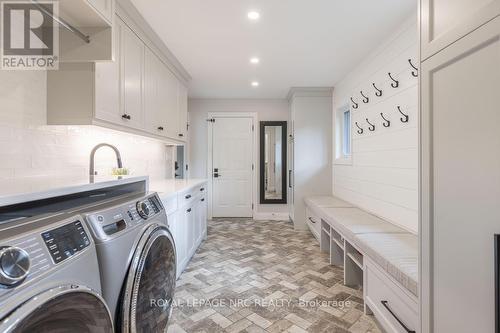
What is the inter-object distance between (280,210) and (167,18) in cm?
402

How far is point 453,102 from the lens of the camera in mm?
954

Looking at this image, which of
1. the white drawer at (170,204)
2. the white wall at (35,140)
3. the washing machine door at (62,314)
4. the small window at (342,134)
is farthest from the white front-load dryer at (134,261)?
the small window at (342,134)

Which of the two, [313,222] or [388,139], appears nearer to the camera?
[388,139]

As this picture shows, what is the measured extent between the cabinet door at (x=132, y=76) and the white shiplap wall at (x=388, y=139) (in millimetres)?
2342

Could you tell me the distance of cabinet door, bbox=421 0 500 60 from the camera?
2.68 ft

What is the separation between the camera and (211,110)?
17.4ft

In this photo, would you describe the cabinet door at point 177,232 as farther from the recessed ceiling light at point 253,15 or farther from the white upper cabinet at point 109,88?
the recessed ceiling light at point 253,15

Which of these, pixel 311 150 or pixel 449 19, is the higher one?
pixel 449 19

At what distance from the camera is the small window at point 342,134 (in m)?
4.18

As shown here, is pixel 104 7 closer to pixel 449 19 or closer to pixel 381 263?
pixel 449 19

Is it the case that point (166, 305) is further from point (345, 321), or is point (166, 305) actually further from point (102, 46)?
point (102, 46)

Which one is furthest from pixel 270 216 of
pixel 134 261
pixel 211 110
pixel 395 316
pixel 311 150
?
pixel 134 261

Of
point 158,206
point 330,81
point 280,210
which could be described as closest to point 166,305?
point 158,206

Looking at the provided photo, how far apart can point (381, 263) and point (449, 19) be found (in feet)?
4.68
